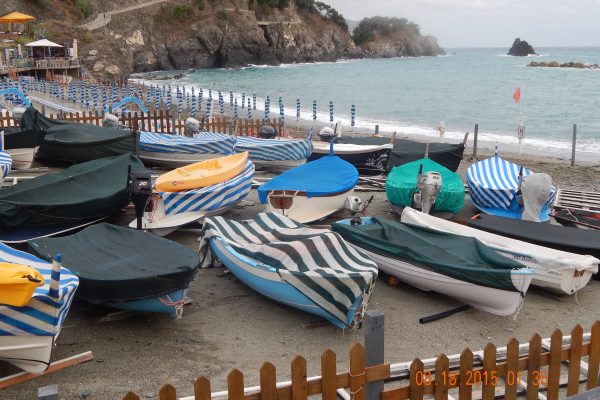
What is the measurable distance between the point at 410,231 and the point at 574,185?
10.7 metres

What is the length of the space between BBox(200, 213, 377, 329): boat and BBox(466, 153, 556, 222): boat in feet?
16.0

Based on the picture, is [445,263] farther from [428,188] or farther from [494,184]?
[494,184]

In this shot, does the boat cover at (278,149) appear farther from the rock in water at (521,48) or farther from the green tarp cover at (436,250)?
the rock in water at (521,48)

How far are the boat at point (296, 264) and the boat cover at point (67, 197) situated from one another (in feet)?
7.89

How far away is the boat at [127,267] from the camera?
710 cm

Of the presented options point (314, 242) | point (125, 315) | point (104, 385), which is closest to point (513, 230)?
point (314, 242)

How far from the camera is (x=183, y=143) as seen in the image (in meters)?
16.4

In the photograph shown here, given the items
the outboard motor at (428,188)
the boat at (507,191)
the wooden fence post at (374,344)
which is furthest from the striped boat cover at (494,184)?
the wooden fence post at (374,344)

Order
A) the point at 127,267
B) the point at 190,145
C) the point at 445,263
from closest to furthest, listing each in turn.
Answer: the point at 127,267 < the point at 445,263 < the point at 190,145

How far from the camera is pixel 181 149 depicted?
647 inches

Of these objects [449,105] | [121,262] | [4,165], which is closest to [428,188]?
[121,262]

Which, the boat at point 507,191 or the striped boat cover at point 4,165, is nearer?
the boat at point 507,191

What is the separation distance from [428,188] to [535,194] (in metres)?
1.98

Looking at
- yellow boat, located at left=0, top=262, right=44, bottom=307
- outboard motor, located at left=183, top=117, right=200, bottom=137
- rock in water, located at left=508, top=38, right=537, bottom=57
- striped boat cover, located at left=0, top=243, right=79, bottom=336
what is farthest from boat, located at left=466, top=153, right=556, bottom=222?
rock in water, located at left=508, top=38, right=537, bottom=57
